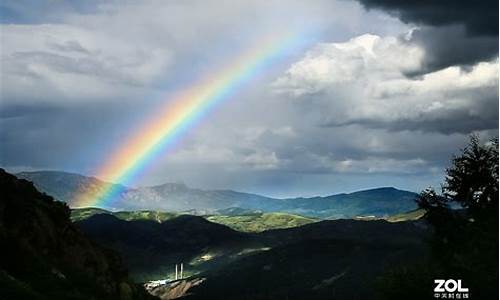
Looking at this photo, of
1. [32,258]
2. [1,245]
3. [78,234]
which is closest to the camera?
[1,245]

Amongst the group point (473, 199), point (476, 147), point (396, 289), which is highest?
point (476, 147)

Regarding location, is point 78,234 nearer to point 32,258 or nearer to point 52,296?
point 32,258

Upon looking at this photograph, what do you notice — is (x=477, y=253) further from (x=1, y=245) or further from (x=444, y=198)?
(x=1, y=245)

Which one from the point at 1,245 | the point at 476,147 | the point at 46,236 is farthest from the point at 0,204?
the point at 476,147

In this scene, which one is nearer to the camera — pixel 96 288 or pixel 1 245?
pixel 1 245

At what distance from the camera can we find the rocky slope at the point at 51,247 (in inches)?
2067

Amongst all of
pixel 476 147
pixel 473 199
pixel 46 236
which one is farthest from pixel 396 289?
pixel 46 236

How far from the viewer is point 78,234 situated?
90.9 m

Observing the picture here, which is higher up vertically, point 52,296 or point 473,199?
point 473,199

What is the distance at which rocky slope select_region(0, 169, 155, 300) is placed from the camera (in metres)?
52.5

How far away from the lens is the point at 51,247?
267ft

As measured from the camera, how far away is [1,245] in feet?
167

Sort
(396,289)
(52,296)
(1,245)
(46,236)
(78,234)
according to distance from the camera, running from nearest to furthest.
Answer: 1. (52,296)
2. (1,245)
3. (396,289)
4. (46,236)
5. (78,234)

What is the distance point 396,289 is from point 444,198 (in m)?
16.0
